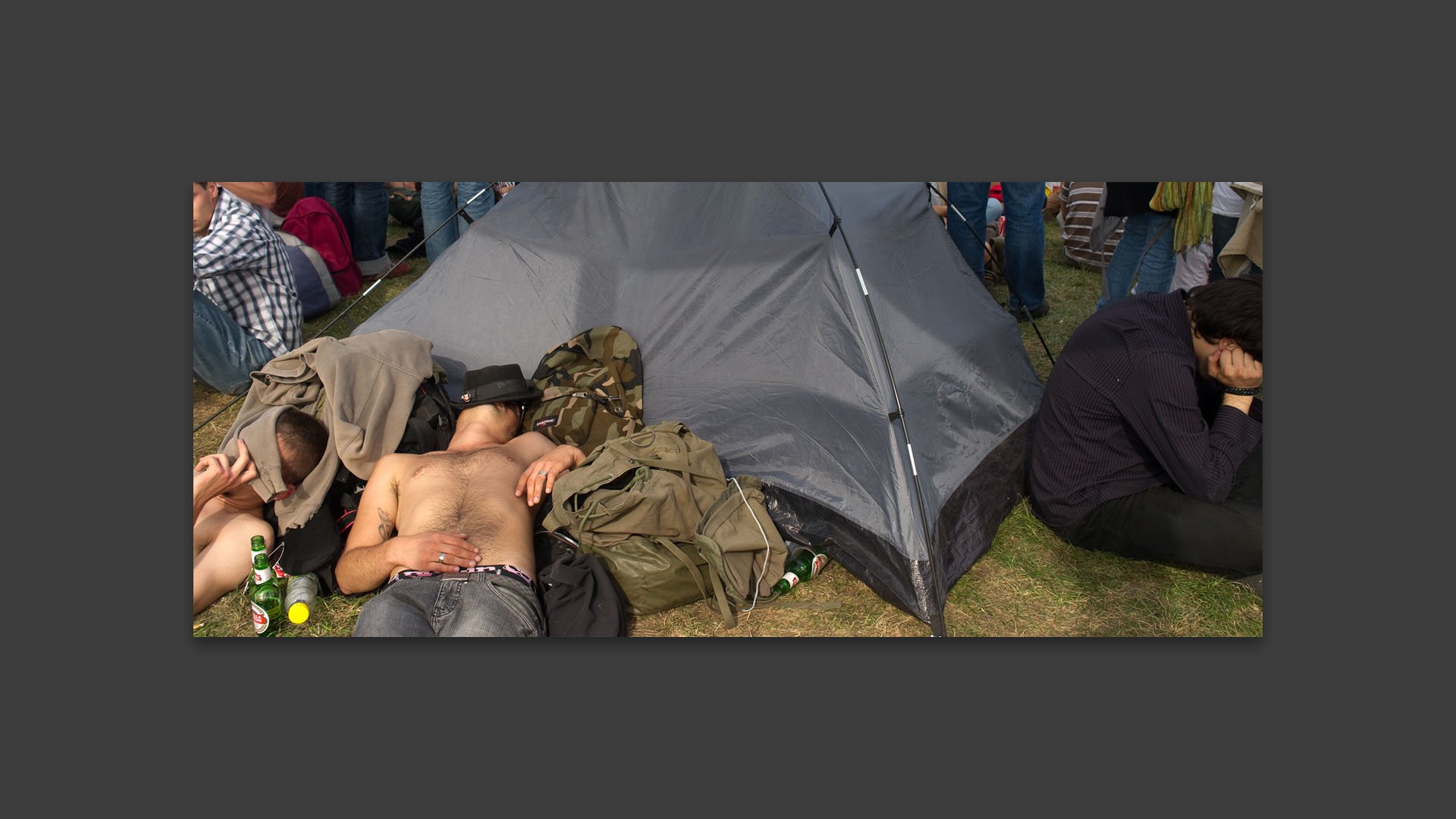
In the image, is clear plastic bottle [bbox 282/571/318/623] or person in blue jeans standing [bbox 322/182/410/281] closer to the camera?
clear plastic bottle [bbox 282/571/318/623]

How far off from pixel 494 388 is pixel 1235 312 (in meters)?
2.96

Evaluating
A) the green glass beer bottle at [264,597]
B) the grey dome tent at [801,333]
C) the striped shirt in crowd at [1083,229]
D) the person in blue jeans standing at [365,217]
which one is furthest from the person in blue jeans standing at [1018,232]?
the green glass beer bottle at [264,597]

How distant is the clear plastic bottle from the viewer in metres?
3.47

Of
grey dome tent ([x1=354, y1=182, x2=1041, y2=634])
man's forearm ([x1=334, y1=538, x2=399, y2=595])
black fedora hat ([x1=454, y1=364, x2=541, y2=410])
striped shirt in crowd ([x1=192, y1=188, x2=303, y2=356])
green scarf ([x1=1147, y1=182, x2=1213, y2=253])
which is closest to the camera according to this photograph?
man's forearm ([x1=334, y1=538, x2=399, y2=595])

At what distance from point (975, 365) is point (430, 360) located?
8.22 feet

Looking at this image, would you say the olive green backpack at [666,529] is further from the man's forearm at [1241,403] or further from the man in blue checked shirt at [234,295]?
the man in blue checked shirt at [234,295]

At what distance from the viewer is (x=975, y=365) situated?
4.41m

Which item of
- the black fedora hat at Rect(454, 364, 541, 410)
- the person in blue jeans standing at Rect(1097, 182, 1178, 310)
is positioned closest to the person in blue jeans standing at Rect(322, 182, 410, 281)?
the black fedora hat at Rect(454, 364, 541, 410)

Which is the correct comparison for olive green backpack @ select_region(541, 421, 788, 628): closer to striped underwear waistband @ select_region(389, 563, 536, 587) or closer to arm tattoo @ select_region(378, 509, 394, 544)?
striped underwear waistband @ select_region(389, 563, 536, 587)

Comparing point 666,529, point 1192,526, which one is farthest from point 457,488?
point 1192,526

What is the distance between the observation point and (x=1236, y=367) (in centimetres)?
348

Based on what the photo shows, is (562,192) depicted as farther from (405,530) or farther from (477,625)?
(477,625)

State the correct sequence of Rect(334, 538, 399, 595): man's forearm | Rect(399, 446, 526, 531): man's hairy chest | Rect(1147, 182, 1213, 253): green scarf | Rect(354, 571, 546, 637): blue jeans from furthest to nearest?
Rect(1147, 182, 1213, 253): green scarf → Rect(399, 446, 526, 531): man's hairy chest → Rect(334, 538, 399, 595): man's forearm → Rect(354, 571, 546, 637): blue jeans

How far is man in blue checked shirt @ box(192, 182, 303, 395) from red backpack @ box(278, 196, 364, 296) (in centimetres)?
117
